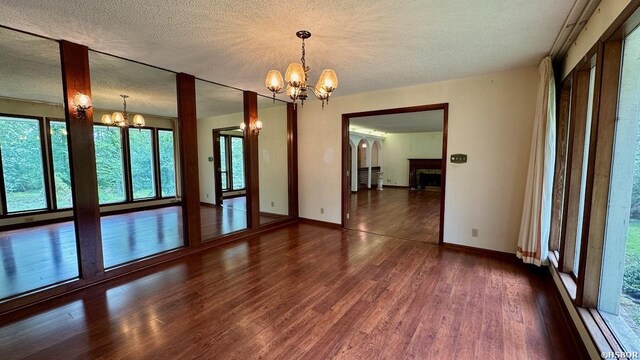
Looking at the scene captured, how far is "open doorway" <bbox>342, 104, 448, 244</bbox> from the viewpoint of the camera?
16.9 feet

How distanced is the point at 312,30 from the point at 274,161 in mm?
3744

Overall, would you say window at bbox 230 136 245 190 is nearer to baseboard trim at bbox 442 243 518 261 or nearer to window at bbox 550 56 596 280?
baseboard trim at bbox 442 243 518 261

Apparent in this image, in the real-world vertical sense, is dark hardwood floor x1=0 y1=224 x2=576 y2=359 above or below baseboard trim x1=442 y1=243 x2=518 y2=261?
below

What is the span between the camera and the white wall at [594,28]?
1.70 m

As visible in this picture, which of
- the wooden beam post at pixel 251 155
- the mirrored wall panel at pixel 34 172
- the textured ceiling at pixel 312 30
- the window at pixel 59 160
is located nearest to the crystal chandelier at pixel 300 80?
the textured ceiling at pixel 312 30

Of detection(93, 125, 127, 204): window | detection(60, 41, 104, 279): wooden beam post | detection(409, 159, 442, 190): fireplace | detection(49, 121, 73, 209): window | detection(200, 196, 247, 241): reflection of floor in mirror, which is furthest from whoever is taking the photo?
detection(409, 159, 442, 190): fireplace

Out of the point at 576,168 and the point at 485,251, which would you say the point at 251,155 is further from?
the point at 576,168

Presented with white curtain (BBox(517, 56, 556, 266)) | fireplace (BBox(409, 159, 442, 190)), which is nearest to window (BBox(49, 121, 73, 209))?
white curtain (BBox(517, 56, 556, 266))

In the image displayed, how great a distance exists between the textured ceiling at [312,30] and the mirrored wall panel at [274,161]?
227cm

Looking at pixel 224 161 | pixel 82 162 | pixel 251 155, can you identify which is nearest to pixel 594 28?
pixel 251 155

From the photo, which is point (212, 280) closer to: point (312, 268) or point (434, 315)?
point (312, 268)

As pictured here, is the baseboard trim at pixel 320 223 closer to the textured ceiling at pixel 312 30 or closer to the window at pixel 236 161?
the textured ceiling at pixel 312 30

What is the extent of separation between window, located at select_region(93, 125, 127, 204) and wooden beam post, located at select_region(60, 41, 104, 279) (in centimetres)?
400

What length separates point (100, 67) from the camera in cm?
337
